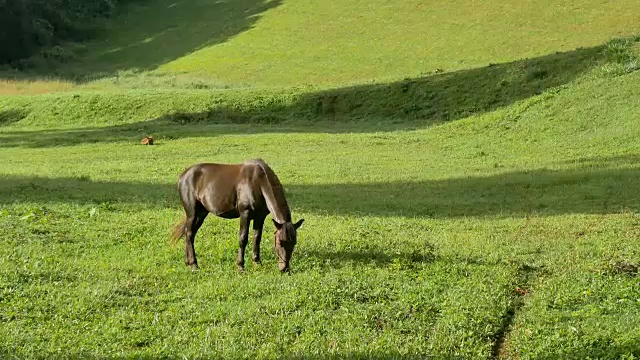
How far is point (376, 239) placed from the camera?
15.8 m

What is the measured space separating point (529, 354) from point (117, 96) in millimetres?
45101

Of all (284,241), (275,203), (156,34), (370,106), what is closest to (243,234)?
(275,203)

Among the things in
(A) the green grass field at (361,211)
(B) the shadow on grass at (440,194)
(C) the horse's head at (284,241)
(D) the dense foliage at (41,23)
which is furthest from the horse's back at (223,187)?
(D) the dense foliage at (41,23)

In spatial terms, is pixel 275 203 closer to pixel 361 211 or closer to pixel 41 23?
pixel 361 211

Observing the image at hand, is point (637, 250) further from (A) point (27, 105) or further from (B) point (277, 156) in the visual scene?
(A) point (27, 105)

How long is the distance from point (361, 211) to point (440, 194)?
12.0 ft

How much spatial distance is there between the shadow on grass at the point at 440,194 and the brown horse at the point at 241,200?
20.5 ft

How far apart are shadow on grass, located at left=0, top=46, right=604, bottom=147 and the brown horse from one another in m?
25.6

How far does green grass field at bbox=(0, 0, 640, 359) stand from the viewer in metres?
10.3

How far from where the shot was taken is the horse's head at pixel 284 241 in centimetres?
1230

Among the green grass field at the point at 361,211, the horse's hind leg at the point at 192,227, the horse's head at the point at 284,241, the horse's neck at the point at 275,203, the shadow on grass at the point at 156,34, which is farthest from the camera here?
the shadow on grass at the point at 156,34

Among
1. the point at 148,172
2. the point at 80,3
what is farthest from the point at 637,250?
the point at 80,3

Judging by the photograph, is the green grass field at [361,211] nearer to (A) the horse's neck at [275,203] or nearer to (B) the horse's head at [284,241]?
(B) the horse's head at [284,241]

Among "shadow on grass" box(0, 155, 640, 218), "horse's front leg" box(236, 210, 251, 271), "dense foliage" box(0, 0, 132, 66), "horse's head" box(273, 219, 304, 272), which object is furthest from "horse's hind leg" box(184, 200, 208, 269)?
"dense foliage" box(0, 0, 132, 66)
